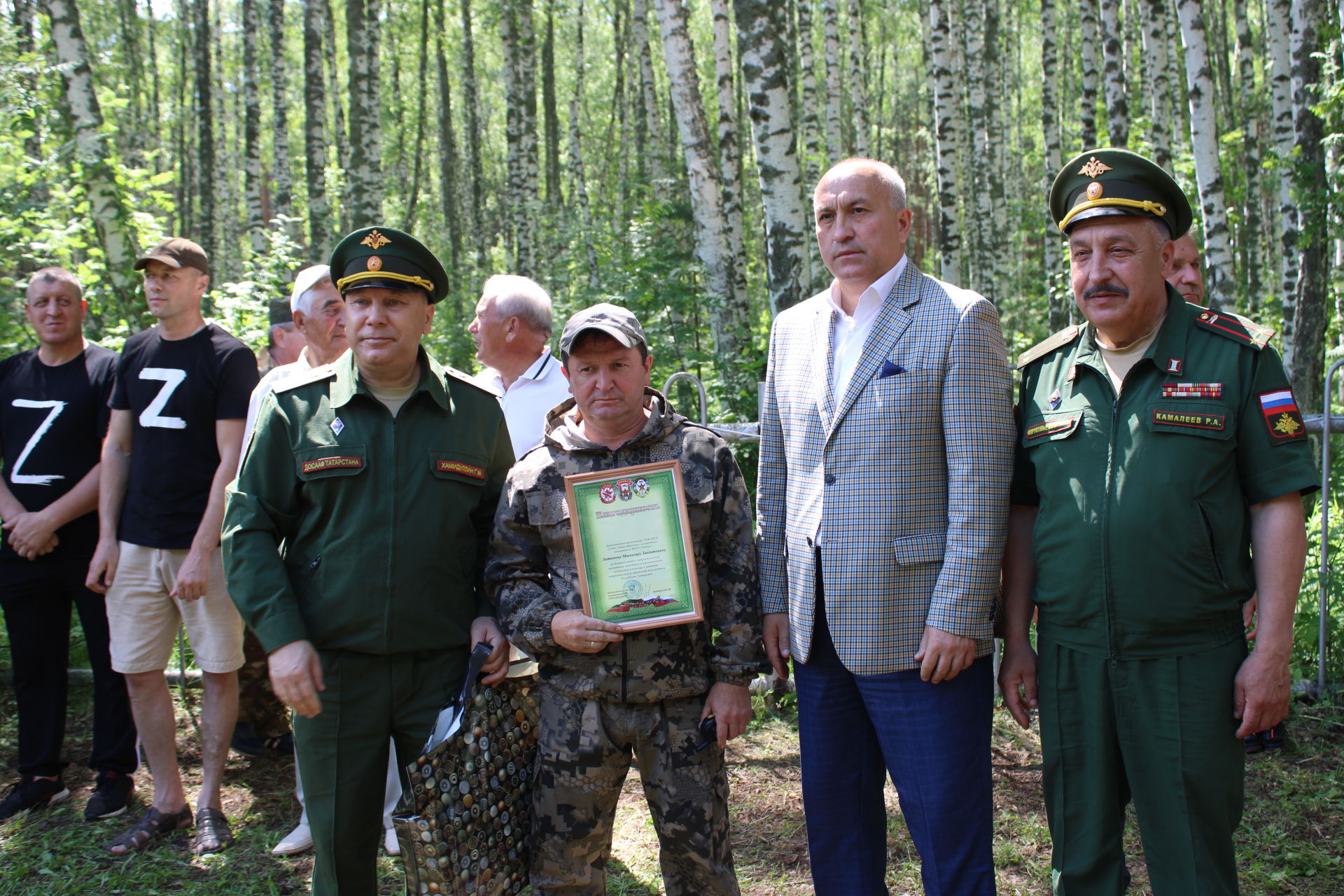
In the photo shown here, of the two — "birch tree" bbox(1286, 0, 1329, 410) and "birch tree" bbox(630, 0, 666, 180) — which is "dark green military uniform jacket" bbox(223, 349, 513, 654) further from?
"birch tree" bbox(630, 0, 666, 180)

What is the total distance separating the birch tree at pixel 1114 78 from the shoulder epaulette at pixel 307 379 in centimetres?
1012

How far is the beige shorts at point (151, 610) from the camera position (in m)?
4.41

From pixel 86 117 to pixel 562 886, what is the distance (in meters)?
8.85

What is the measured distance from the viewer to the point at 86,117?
342 inches

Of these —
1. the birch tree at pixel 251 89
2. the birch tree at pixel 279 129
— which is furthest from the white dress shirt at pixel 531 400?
the birch tree at pixel 251 89

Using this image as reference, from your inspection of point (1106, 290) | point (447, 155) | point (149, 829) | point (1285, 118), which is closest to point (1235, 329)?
point (1106, 290)

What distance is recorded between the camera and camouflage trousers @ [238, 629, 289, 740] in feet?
17.3

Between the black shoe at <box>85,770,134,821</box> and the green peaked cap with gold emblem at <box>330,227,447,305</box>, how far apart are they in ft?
10.6

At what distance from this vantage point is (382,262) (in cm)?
296

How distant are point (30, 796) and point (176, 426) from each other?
2.08 meters

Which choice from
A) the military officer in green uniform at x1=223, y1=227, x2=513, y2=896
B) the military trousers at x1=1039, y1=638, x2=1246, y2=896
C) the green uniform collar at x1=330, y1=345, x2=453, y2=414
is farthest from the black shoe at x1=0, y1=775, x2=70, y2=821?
the military trousers at x1=1039, y1=638, x2=1246, y2=896

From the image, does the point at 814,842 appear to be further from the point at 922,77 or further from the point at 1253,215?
the point at 922,77

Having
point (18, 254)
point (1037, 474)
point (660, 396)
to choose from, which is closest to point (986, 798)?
point (1037, 474)

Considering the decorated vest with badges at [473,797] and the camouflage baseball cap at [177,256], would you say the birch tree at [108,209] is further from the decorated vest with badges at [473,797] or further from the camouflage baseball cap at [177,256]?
the decorated vest with badges at [473,797]
